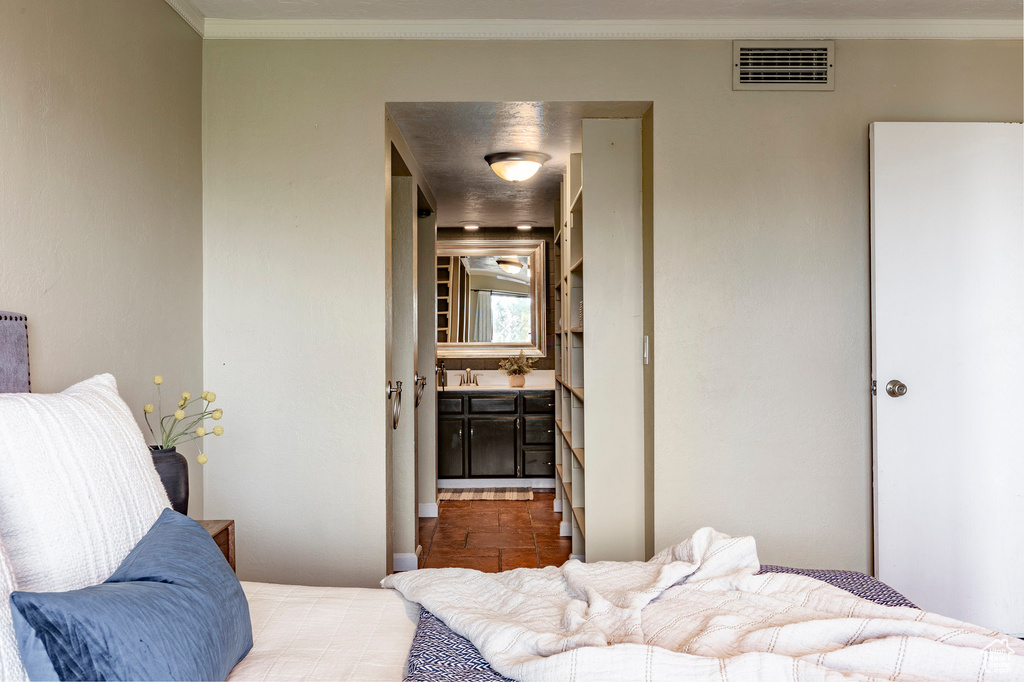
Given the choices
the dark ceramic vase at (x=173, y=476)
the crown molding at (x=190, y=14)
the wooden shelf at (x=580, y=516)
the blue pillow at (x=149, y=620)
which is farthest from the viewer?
the wooden shelf at (x=580, y=516)

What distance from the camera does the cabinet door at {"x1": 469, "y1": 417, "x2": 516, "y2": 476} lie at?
5.54 meters

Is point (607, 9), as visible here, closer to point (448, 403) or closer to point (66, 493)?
point (66, 493)

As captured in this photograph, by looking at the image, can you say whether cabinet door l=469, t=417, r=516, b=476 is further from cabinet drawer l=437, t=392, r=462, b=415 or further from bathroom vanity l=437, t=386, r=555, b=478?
cabinet drawer l=437, t=392, r=462, b=415

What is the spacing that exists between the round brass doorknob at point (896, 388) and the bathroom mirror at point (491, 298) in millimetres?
3639

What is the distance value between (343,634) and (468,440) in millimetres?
4097

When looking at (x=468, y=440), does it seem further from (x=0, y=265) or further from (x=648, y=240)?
(x=0, y=265)

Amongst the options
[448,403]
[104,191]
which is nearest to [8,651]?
[104,191]

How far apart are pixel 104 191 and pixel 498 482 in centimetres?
405

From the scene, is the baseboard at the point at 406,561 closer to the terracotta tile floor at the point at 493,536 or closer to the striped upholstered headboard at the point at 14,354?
the terracotta tile floor at the point at 493,536

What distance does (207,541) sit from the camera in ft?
4.25

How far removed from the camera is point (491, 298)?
623 cm

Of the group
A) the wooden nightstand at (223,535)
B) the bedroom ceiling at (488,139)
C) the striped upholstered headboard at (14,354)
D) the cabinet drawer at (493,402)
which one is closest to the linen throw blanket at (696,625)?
the wooden nightstand at (223,535)

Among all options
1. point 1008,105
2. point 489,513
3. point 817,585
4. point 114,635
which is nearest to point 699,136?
point 1008,105

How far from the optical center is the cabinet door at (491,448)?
5543 mm
